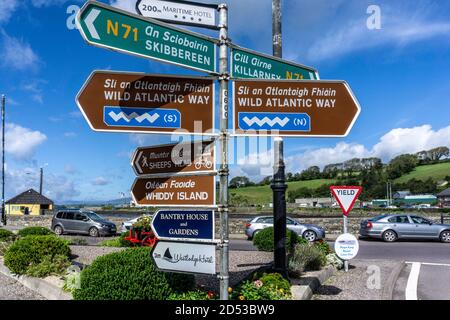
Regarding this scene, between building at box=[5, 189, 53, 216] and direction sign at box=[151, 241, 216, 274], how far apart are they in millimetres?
48599

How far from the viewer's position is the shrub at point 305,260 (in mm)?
8250

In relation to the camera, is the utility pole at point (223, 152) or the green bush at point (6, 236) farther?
the green bush at point (6, 236)

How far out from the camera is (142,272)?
546 centimetres

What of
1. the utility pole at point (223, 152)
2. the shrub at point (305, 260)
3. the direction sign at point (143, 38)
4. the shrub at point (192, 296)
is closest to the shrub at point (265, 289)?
the shrub at point (192, 296)

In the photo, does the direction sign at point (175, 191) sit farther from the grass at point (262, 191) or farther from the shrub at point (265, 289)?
the grass at point (262, 191)

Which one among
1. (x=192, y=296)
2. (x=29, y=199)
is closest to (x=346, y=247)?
(x=192, y=296)

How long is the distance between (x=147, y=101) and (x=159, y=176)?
31.6 inches

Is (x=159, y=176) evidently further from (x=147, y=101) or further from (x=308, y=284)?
(x=308, y=284)

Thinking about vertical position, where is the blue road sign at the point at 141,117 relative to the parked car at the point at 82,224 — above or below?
above

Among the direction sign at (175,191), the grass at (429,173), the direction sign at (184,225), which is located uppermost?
the grass at (429,173)

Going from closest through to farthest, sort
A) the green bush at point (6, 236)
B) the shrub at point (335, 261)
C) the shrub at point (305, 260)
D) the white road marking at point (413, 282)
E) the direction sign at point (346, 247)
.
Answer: the white road marking at point (413, 282) < the shrub at point (305, 260) < the direction sign at point (346, 247) < the shrub at point (335, 261) < the green bush at point (6, 236)

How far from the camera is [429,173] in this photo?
13538cm

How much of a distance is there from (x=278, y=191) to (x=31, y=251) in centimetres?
544

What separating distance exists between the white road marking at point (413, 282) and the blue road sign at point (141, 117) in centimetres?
568
